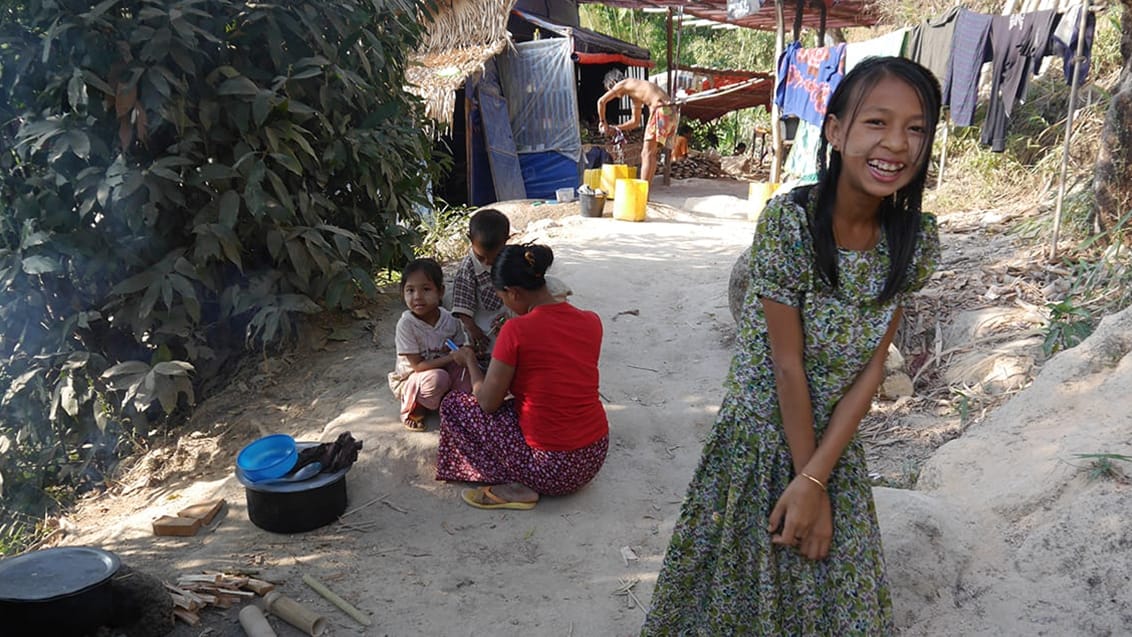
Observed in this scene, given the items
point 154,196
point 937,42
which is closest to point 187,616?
point 154,196

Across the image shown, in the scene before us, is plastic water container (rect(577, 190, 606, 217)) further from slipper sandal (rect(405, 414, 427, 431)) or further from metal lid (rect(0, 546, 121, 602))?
metal lid (rect(0, 546, 121, 602))

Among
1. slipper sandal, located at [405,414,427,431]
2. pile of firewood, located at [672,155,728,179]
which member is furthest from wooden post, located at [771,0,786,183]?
slipper sandal, located at [405,414,427,431]

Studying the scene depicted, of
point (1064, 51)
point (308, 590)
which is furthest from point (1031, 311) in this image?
point (308, 590)

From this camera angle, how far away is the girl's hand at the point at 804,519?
1470 mm

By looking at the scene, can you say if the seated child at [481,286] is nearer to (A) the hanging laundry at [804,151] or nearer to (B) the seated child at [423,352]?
(B) the seated child at [423,352]

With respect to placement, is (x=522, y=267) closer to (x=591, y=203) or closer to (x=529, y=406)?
(x=529, y=406)

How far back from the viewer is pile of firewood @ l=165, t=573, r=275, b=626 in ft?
8.20

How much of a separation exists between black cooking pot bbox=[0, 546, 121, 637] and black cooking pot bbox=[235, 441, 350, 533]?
687mm

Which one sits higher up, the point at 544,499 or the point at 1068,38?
the point at 1068,38

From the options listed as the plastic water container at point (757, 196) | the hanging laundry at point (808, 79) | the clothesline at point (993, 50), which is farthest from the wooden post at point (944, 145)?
the plastic water container at point (757, 196)

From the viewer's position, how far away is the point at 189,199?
13.4 feet

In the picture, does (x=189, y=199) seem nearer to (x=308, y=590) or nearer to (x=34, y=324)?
(x=34, y=324)

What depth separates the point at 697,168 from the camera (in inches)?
637

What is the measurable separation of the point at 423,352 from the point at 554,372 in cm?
94
